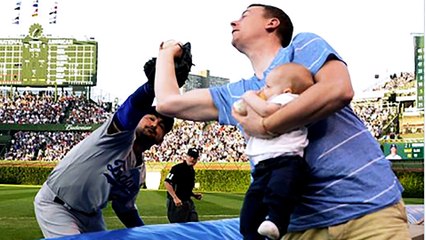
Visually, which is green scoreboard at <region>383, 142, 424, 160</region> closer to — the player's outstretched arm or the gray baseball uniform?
the gray baseball uniform

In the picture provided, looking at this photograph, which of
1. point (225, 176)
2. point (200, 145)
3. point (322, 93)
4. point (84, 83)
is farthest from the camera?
point (84, 83)

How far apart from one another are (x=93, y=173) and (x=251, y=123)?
4.98ft

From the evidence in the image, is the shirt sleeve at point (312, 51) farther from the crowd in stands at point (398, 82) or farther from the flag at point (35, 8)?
the flag at point (35, 8)

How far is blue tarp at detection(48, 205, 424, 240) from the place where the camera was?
112 inches

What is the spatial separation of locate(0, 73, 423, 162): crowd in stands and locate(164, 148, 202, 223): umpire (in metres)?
21.6

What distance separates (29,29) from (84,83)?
6.04 meters

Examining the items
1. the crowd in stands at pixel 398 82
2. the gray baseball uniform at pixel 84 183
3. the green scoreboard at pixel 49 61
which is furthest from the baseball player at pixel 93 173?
the green scoreboard at pixel 49 61

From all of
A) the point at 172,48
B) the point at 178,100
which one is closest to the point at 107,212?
the point at 172,48

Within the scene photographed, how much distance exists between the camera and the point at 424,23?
224cm

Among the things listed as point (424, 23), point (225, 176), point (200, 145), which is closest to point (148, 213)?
point (225, 176)

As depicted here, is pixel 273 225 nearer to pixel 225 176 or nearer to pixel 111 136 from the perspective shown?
pixel 111 136

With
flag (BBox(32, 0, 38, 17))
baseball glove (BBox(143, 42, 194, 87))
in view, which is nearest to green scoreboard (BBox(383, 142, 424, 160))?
baseball glove (BBox(143, 42, 194, 87))

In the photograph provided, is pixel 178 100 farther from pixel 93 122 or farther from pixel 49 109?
pixel 49 109

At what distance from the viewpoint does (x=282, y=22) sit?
2119 millimetres
